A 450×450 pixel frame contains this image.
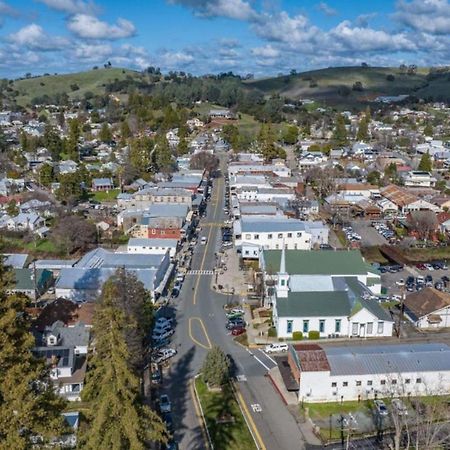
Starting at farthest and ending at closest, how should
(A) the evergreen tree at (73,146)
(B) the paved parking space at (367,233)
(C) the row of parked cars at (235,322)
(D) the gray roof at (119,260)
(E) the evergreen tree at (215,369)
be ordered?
(A) the evergreen tree at (73,146)
(B) the paved parking space at (367,233)
(D) the gray roof at (119,260)
(C) the row of parked cars at (235,322)
(E) the evergreen tree at (215,369)

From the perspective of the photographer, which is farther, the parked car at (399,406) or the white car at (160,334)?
the white car at (160,334)

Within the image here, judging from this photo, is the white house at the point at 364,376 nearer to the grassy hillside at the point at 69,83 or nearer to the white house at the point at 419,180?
the white house at the point at 419,180

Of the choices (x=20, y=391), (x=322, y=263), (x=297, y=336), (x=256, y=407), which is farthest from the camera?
(x=322, y=263)

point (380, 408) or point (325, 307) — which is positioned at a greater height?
point (325, 307)

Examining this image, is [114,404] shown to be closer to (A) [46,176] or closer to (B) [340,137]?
(A) [46,176]

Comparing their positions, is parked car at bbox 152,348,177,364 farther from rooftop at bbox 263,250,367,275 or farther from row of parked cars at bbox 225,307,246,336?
rooftop at bbox 263,250,367,275

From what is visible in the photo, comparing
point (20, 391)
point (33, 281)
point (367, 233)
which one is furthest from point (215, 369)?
point (367, 233)

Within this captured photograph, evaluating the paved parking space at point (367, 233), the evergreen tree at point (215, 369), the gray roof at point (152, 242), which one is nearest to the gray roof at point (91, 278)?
the gray roof at point (152, 242)
